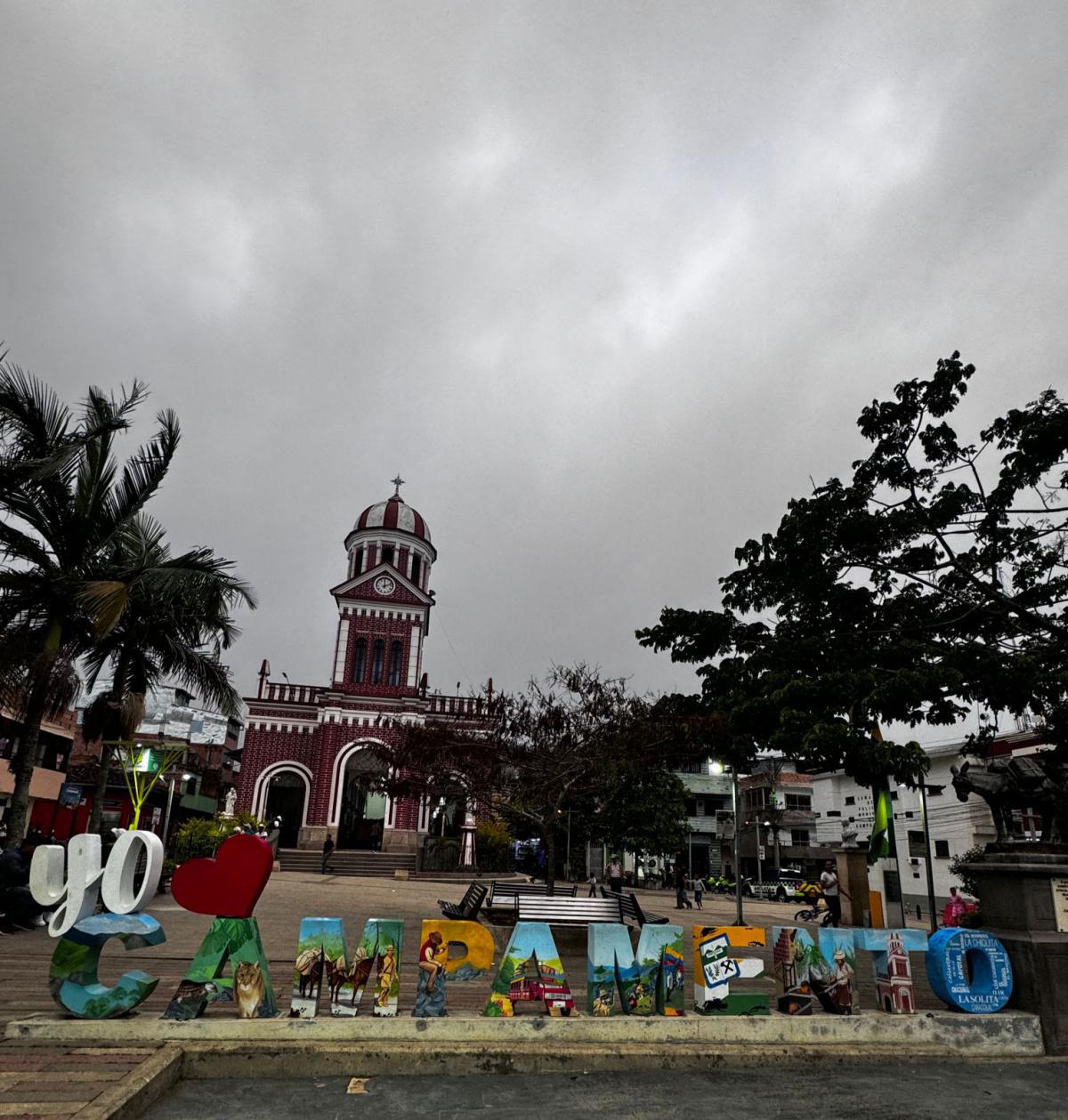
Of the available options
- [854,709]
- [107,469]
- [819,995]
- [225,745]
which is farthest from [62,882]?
[225,745]

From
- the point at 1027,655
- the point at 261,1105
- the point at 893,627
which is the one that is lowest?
the point at 261,1105

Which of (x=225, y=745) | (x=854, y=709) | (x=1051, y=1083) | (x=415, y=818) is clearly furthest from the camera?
(x=225, y=745)

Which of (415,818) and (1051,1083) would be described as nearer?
(1051,1083)

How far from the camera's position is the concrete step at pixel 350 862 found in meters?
29.1

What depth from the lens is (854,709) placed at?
8.70m

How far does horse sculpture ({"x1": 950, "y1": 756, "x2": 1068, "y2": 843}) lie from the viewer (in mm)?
7785

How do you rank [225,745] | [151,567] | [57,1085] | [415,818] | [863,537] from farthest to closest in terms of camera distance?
[225,745]
[415,818]
[151,567]
[863,537]
[57,1085]

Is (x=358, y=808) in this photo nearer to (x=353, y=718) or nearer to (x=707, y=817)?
(x=353, y=718)

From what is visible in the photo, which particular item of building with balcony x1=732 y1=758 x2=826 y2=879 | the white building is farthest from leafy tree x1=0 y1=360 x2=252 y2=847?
building with balcony x1=732 y1=758 x2=826 y2=879

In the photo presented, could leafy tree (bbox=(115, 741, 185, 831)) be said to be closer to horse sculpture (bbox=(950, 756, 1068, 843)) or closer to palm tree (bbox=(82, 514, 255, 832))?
palm tree (bbox=(82, 514, 255, 832))

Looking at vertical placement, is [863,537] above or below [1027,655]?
above

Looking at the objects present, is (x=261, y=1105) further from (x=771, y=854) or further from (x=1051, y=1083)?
(x=771, y=854)

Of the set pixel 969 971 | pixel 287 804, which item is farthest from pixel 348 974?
pixel 287 804

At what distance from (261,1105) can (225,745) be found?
5955 centimetres
